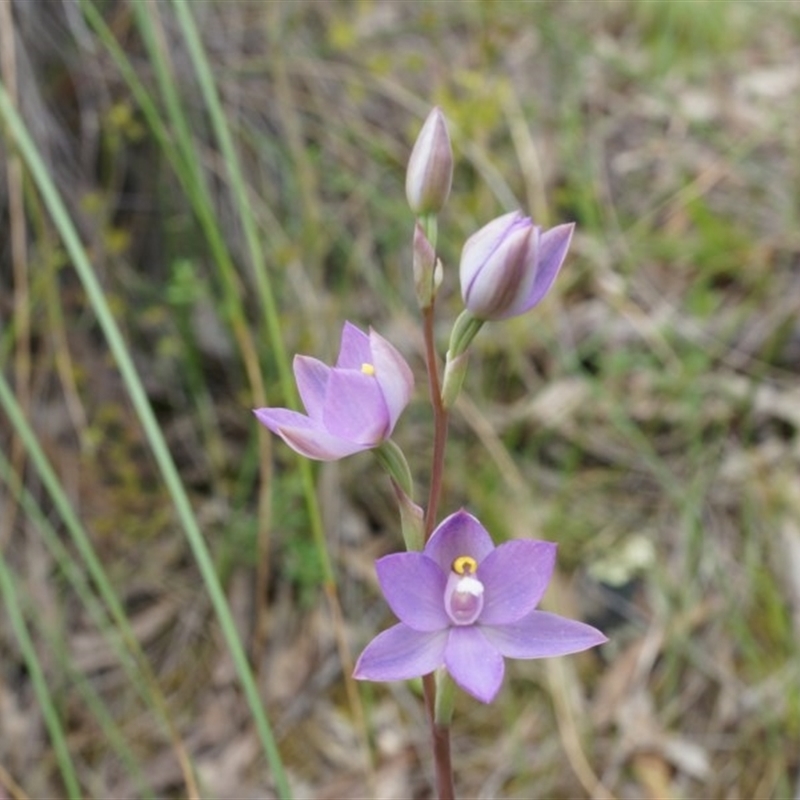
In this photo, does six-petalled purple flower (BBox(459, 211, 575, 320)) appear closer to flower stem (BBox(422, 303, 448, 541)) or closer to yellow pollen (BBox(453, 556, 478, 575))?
flower stem (BBox(422, 303, 448, 541))

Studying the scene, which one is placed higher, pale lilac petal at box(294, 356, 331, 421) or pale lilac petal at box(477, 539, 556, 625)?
pale lilac petal at box(294, 356, 331, 421)

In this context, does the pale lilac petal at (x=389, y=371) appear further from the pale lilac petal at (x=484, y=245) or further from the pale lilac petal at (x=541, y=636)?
the pale lilac petal at (x=541, y=636)

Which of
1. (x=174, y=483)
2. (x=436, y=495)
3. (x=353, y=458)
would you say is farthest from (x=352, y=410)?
(x=353, y=458)

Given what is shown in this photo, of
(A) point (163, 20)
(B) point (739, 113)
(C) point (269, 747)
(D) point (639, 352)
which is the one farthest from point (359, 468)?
(B) point (739, 113)

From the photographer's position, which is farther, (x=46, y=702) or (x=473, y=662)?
(x=46, y=702)

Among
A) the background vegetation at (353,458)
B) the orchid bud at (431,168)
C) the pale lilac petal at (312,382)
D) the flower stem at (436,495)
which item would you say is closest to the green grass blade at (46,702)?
the background vegetation at (353,458)

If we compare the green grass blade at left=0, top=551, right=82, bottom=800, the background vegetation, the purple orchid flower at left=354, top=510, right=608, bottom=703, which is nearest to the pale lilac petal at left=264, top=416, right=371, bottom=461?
the purple orchid flower at left=354, top=510, right=608, bottom=703

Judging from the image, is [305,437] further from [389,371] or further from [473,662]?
[473,662]

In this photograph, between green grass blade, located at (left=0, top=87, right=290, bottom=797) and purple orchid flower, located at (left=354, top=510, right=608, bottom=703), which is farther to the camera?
→ green grass blade, located at (left=0, top=87, right=290, bottom=797)
